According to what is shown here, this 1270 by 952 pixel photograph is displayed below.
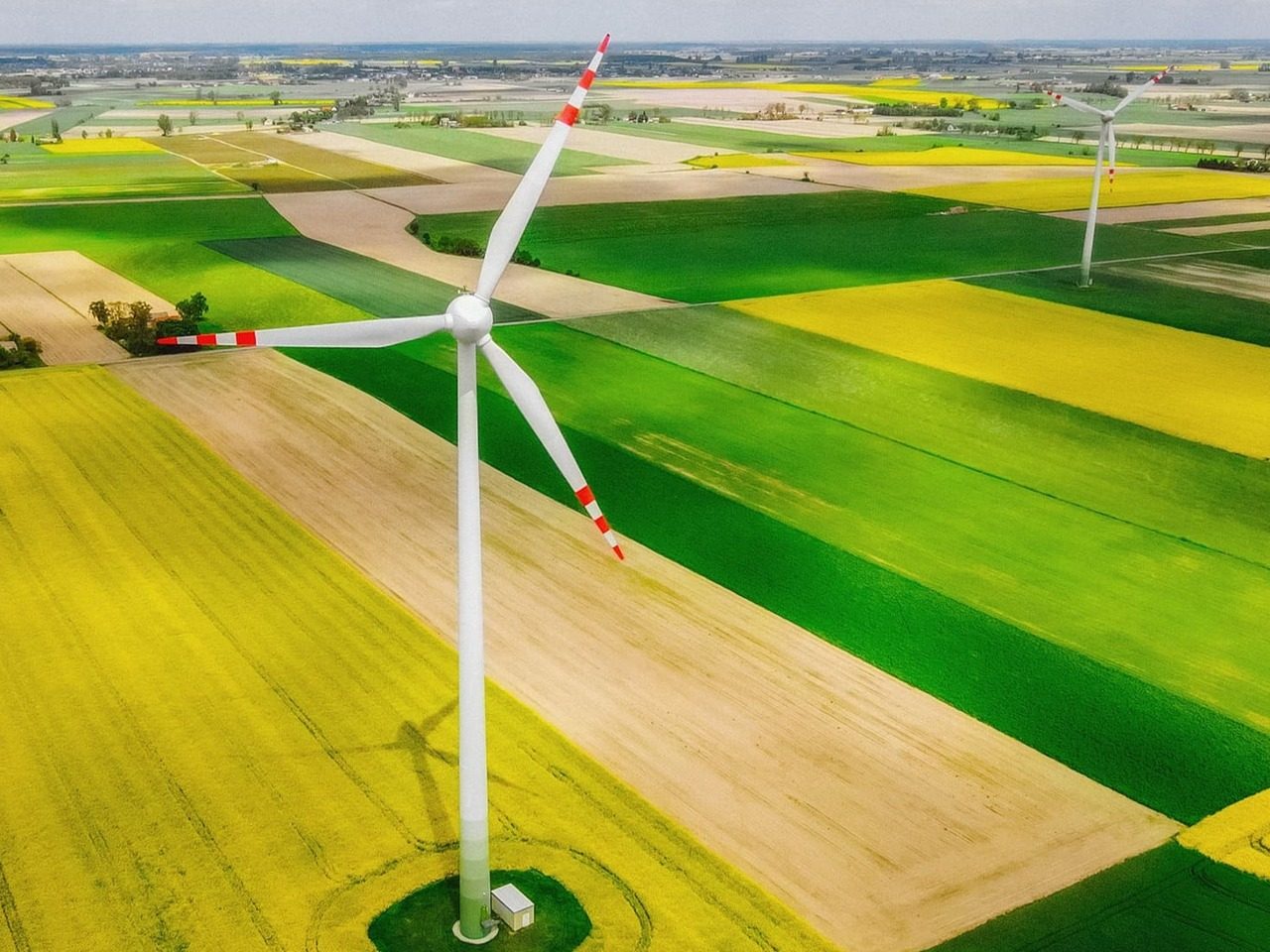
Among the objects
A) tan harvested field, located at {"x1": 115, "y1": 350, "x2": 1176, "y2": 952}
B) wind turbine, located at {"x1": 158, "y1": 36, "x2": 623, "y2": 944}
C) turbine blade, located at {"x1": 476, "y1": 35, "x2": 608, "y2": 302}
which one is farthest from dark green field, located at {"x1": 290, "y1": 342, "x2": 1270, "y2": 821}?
turbine blade, located at {"x1": 476, "y1": 35, "x2": 608, "y2": 302}

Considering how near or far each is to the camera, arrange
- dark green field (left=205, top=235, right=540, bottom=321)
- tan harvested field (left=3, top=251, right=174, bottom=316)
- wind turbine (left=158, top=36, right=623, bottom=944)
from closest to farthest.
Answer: wind turbine (left=158, top=36, right=623, bottom=944) < dark green field (left=205, top=235, right=540, bottom=321) < tan harvested field (left=3, top=251, right=174, bottom=316)

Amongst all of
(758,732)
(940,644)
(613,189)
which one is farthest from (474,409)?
(613,189)

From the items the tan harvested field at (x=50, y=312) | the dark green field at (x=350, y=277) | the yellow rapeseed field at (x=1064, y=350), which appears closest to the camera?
the yellow rapeseed field at (x=1064, y=350)

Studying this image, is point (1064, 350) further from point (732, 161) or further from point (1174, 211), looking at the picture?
point (732, 161)

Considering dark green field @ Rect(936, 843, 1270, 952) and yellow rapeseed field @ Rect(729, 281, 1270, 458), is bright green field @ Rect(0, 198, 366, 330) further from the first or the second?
dark green field @ Rect(936, 843, 1270, 952)

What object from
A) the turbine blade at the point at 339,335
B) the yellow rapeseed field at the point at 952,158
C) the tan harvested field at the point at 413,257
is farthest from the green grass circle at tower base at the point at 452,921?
the yellow rapeseed field at the point at 952,158

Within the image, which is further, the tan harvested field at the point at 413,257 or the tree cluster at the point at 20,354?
the tan harvested field at the point at 413,257

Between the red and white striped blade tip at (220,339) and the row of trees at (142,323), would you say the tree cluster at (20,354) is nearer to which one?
the row of trees at (142,323)
